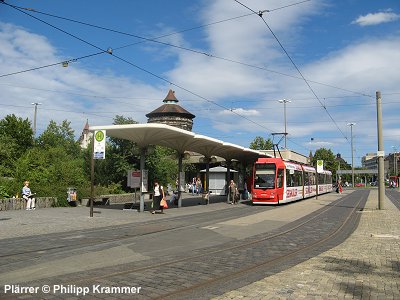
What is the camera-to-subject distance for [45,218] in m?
18.3

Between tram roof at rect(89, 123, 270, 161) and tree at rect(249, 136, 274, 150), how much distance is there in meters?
45.8

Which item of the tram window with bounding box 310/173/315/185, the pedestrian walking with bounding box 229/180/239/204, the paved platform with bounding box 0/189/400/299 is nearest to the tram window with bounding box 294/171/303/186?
the pedestrian walking with bounding box 229/180/239/204

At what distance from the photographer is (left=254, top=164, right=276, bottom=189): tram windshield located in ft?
97.9

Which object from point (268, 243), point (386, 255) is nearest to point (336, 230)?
point (268, 243)

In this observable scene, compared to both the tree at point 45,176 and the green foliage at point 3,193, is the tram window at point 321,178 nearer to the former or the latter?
the tree at point 45,176

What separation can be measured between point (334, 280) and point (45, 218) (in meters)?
14.2

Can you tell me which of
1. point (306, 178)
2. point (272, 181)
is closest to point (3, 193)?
point (272, 181)

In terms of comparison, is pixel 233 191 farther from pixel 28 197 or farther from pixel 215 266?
pixel 215 266

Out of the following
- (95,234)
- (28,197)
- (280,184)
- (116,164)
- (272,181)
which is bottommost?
(95,234)

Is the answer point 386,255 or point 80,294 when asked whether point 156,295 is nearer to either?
point 80,294

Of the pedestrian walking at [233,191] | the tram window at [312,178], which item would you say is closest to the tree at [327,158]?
the tram window at [312,178]

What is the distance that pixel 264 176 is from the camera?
30.1 m

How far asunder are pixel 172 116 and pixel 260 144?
1848 centimetres

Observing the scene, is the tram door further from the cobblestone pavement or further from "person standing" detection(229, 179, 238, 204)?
the cobblestone pavement
